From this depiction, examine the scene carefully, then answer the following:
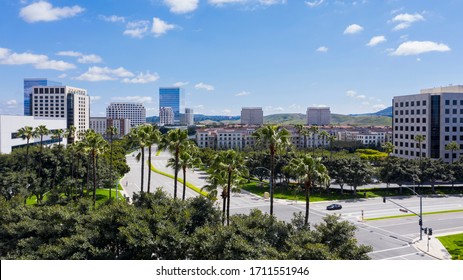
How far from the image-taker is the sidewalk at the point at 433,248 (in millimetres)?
34775

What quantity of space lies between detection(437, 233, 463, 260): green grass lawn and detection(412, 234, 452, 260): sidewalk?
45 centimetres

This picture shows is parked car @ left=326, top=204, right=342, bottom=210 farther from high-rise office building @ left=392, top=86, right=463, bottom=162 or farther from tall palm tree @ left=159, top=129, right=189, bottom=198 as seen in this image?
high-rise office building @ left=392, top=86, right=463, bottom=162

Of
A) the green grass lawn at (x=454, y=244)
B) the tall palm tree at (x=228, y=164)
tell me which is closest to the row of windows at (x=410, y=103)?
the green grass lawn at (x=454, y=244)

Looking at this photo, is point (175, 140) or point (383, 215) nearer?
point (175, 140)

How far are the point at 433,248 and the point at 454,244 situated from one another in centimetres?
312

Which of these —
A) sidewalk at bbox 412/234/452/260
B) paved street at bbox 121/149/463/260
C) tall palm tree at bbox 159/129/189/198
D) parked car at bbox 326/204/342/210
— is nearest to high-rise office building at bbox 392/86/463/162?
paved street at bbox 121/149/463/260

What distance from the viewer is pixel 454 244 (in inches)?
1502

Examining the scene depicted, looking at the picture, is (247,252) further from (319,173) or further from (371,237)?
(371,237)

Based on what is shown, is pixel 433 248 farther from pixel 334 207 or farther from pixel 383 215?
pixel 334 207

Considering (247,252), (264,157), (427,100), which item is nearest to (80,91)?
(264,157)

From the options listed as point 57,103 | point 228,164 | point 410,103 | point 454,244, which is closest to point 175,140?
A: point 228,164

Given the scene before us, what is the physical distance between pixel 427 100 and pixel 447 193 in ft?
97.7
